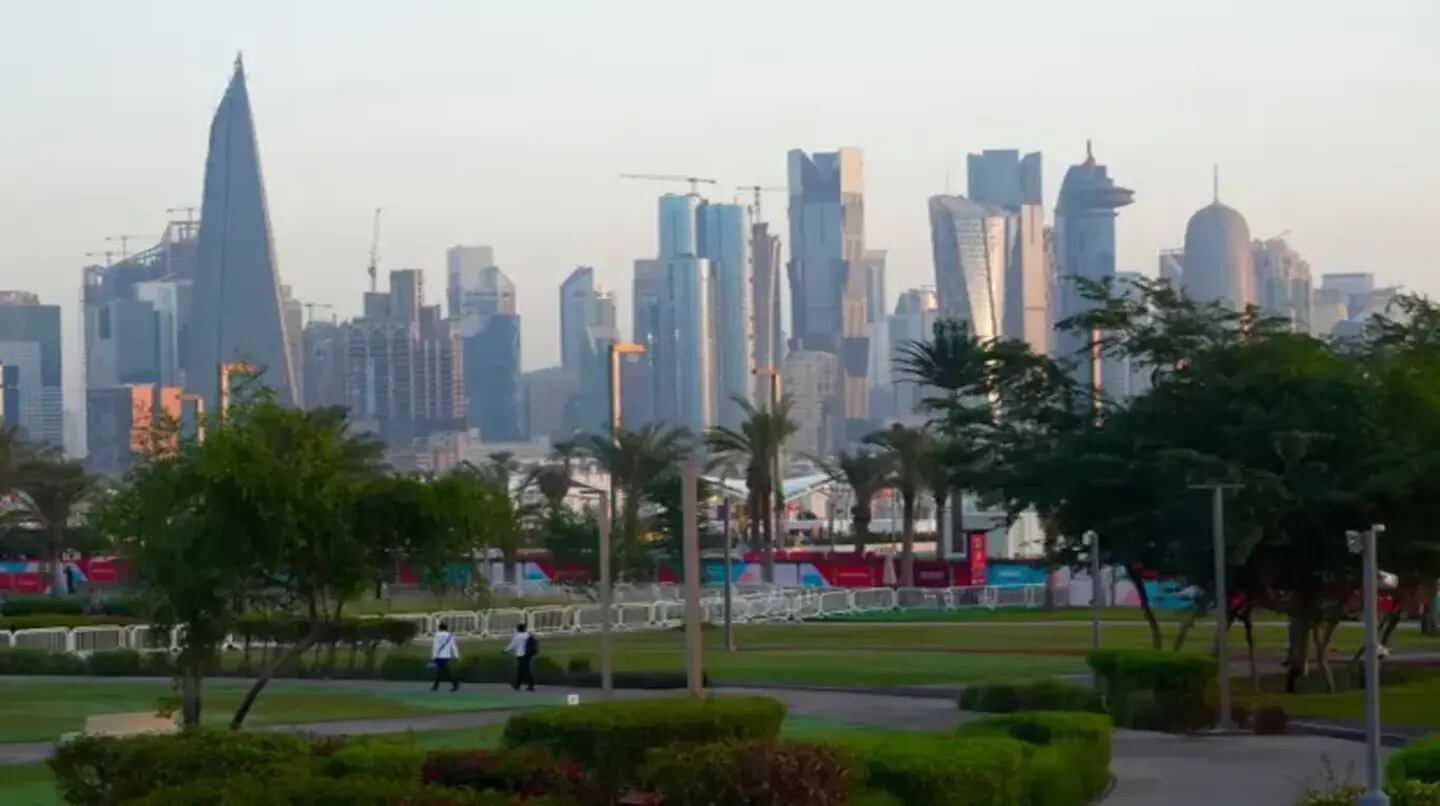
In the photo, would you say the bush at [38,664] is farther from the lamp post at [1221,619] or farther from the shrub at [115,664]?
the lamp post at [1221,619]

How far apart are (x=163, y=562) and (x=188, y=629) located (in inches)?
36.7

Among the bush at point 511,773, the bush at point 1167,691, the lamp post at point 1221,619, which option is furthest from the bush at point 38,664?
the bush at point 511,773

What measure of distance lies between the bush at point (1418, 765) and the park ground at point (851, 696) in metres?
0.59

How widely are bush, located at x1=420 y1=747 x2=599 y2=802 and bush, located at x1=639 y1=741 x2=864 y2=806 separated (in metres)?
0.74

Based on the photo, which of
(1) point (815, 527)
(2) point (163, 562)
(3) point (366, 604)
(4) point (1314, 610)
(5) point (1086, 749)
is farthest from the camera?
(1) point (815, 527)

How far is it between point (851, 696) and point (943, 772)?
21304 millimetres

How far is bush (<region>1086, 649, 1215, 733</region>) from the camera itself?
34.8 metres

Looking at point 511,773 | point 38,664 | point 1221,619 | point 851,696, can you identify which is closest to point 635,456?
point 38,664

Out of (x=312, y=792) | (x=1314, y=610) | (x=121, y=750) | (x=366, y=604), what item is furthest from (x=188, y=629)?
(x=366, y=604)

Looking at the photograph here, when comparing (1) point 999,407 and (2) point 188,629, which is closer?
(2) point 188,629

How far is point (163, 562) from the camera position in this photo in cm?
2717

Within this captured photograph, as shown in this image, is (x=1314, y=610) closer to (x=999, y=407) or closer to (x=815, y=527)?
(x=999, y=407)

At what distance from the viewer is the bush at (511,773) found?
18.0m

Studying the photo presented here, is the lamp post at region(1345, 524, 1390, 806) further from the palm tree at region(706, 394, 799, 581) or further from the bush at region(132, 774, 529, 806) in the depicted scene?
the palm tree at region(706, 394, 799, 581)
